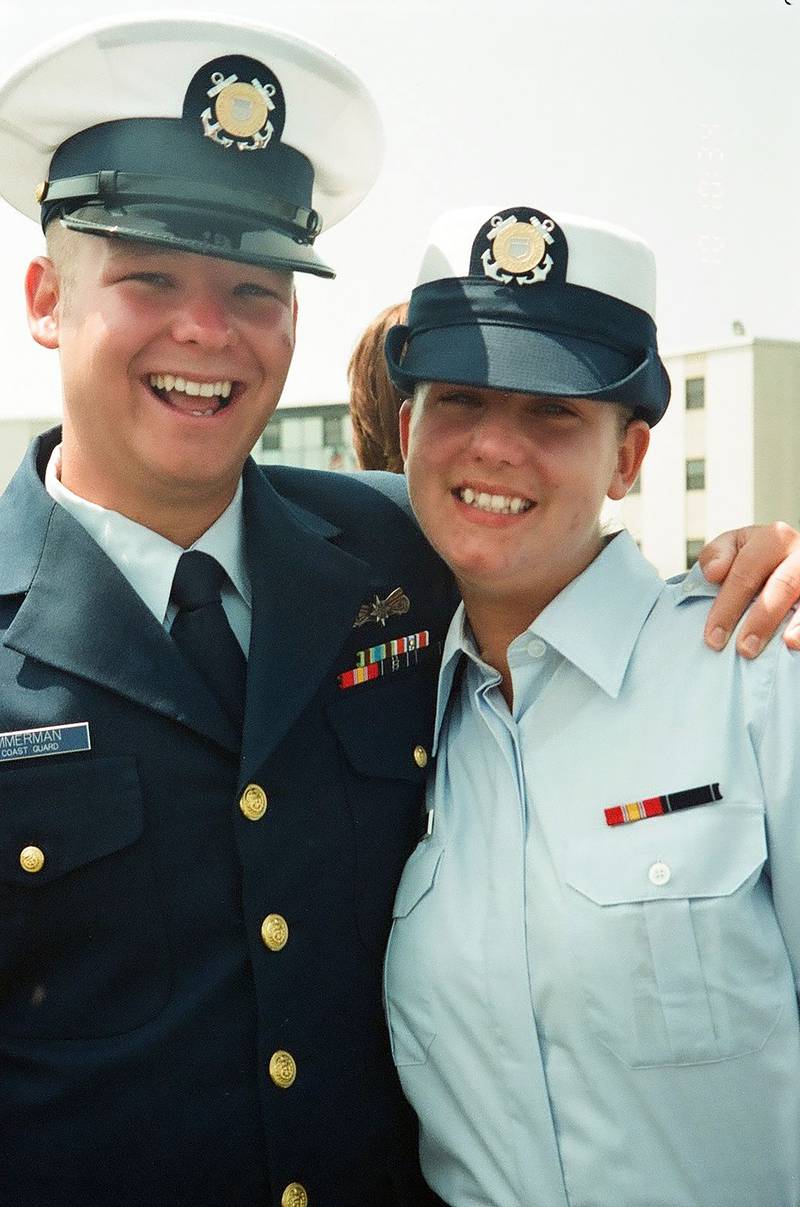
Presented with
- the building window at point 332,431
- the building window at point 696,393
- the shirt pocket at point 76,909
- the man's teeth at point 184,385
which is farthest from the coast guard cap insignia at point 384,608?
the building window at point 332,431

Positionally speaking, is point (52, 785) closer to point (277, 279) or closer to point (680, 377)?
point (277, 279)

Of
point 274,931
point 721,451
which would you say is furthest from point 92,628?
point 721,451

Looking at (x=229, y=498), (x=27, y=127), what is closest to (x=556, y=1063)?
(x=229, y=498)

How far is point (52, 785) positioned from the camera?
189 cm

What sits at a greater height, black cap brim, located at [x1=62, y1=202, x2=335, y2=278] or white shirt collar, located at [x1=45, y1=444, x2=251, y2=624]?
black cap brim, located at [x1=62, y1=202, x2=335, y2=278]

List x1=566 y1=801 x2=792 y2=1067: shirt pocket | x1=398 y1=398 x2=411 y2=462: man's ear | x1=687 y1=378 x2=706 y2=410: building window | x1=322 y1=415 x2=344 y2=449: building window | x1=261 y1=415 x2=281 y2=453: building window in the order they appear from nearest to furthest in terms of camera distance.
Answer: x1=566 y1=801 x2=792 y2=1067: shirt pocket
x1=398 y1=398 x2=411 y2=462: man's ear
x1=687 y1=378 x2=706 y2=410: building window
x1=322 y1=415 x2=344 y2=449: building window
x1=261 y1=415 x2=281 y2=453: building window

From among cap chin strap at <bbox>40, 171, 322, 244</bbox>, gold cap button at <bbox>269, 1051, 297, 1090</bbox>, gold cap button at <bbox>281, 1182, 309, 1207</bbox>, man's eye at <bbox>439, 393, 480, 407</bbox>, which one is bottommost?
gold cap button at <bbox>281, 1182, 309, 1207</bbox>

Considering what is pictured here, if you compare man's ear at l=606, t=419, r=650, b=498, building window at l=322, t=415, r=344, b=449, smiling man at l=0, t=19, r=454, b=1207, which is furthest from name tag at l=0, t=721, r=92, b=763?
building window at l=322, t=415, r=344, b=449

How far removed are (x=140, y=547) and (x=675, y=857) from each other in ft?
3.38

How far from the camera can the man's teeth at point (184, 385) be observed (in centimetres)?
204

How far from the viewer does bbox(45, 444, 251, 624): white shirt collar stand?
81.7 inches

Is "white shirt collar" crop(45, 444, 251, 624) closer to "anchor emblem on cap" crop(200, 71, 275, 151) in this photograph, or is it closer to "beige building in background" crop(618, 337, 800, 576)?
"anchor emblem on cap" crop(200, 71, 275, 151)

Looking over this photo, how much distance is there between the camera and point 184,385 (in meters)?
2.05

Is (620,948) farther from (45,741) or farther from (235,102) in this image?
(235,102)
